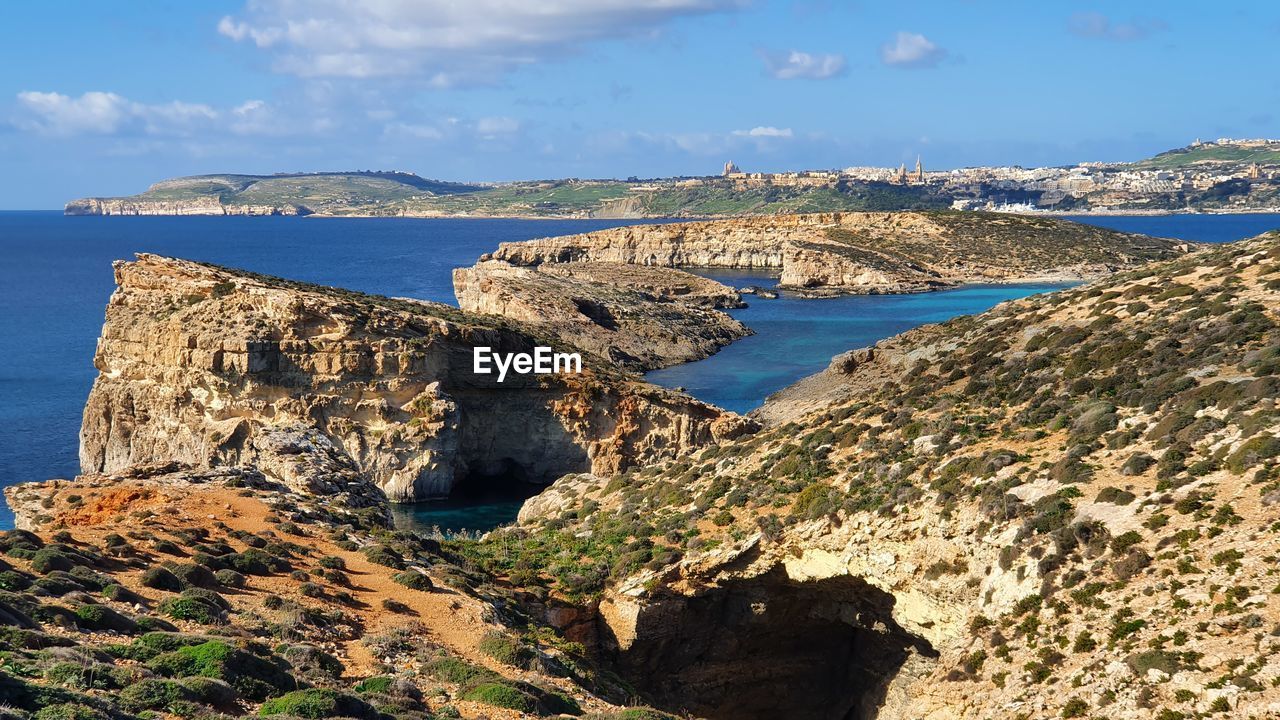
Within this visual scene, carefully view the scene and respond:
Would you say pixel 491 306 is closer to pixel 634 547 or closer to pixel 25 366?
pixel 25 366

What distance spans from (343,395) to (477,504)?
765cm

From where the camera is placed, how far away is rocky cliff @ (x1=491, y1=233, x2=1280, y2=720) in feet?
61.1

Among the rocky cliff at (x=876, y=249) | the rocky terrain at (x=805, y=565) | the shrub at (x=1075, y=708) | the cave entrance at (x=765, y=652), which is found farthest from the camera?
the rocky cliff at (x=876, y=249)

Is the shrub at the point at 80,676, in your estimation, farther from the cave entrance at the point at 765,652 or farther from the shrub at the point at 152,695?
the cave entrance at the point at 765,652

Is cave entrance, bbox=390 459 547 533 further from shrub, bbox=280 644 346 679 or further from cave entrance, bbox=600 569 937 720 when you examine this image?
shrub, bbox=280 644 346 679

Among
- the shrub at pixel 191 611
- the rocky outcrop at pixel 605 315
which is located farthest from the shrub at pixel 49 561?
the rocky outcrop at pixel 605 315

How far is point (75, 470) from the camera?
167 feet

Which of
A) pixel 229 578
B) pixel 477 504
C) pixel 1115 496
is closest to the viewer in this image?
pixel 229 578

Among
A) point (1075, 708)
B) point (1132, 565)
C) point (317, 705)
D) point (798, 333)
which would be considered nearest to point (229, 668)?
point (317, 705)

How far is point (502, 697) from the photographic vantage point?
16.9 meters

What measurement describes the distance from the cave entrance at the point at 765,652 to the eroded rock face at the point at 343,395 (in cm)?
2114

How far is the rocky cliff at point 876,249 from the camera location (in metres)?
132

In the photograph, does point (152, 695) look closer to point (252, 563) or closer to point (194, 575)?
point (194, 575)

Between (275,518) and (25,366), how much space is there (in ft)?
205
